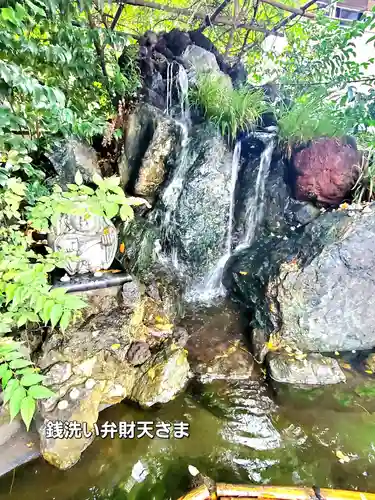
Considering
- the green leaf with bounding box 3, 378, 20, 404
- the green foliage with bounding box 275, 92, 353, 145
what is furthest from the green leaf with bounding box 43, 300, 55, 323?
the green foliage with bounding box 275, 92, 353, 145

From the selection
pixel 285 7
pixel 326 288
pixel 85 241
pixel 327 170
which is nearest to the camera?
pixel 85 241

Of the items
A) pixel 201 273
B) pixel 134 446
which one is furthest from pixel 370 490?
pixel 201 273

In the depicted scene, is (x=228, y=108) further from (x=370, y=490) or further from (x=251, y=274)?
(x=370, y=490)

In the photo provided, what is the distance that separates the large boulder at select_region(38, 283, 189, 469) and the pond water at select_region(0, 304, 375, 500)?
0.16 metres

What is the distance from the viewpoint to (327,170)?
4.38 meters

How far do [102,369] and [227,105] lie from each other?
4148 millimetres

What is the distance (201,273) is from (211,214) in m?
0.98

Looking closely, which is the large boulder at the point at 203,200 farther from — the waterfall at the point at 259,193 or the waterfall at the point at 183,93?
the waterfall at the point at 183,93

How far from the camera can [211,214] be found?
4.99 meters

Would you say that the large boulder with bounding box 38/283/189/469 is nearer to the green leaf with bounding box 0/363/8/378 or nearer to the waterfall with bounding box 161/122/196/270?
the waterfall with bounding box 161/122/196/270

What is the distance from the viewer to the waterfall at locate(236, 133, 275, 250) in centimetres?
514

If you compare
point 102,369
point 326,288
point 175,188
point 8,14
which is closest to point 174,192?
point 175,188

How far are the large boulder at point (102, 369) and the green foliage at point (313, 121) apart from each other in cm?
326

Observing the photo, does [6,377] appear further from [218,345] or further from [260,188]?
[260,188]
